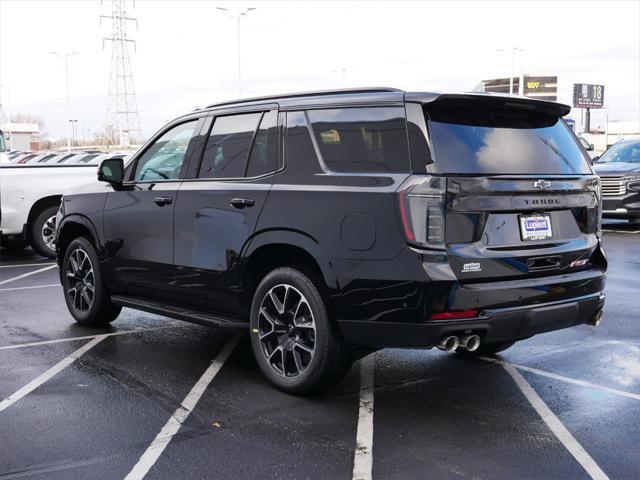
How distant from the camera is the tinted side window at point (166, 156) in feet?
19.5

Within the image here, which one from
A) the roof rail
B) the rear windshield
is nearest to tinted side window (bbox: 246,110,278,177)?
the roof rail

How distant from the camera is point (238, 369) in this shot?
5594mm

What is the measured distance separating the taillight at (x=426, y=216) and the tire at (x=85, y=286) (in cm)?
352

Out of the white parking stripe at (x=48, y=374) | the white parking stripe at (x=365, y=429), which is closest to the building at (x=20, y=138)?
the white parking stripe at (x=48, y=374)

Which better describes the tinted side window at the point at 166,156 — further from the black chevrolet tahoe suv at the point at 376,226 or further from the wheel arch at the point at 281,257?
the wheel arch at the point at 281,257

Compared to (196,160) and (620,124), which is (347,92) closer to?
(196,160)

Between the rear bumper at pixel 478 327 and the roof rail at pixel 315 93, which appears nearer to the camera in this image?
the rear bumper at pixel 478 327

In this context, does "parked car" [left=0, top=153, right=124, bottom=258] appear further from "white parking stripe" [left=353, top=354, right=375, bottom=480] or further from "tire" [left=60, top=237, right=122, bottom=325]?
"white parking stripe" [left=353, top=354, right=375, bottom=480]

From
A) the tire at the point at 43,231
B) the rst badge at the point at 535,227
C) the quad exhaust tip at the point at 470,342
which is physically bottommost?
the tire at the point at 43,231

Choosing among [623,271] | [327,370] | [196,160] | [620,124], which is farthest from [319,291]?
[620,124]

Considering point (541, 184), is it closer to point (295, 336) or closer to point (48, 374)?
point (295, 336)

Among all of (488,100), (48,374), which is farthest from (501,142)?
(48,374)

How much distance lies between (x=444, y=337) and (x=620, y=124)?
164 m

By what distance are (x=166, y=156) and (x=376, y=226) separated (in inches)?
98.5
